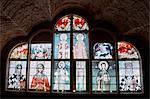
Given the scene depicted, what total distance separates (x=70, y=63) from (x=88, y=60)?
477 mm

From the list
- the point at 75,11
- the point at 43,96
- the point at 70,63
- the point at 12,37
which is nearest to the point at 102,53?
the point at 70,63

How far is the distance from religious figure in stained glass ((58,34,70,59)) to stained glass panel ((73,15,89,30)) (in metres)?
0.40

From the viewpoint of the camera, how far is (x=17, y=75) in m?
6.94

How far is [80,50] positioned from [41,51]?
41.0 inches

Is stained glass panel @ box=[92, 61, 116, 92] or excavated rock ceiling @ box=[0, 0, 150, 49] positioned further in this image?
stained glass panel @ box=[92, 61, 116, 92]

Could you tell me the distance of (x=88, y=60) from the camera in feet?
22.5

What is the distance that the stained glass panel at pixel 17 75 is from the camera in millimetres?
6867

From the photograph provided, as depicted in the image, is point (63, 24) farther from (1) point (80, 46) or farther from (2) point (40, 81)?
(2) point (40, 81)

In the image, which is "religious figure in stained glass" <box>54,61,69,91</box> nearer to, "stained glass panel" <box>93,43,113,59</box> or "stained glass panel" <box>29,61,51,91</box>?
"stained glass panel" <box>29,61,51,91</box>

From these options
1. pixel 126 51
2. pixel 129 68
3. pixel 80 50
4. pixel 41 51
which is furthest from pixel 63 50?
pixel 129 68

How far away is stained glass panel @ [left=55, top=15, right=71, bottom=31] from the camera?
23.3 feet

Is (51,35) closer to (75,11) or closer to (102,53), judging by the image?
(75,11)

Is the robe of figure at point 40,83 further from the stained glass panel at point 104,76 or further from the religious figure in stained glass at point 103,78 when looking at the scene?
the religious figure in stained glass at point 103,78

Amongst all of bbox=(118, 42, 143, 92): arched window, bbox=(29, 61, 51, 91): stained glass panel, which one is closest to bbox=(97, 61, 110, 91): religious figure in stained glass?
bbox=(118, 42, 143, 92): arched window
